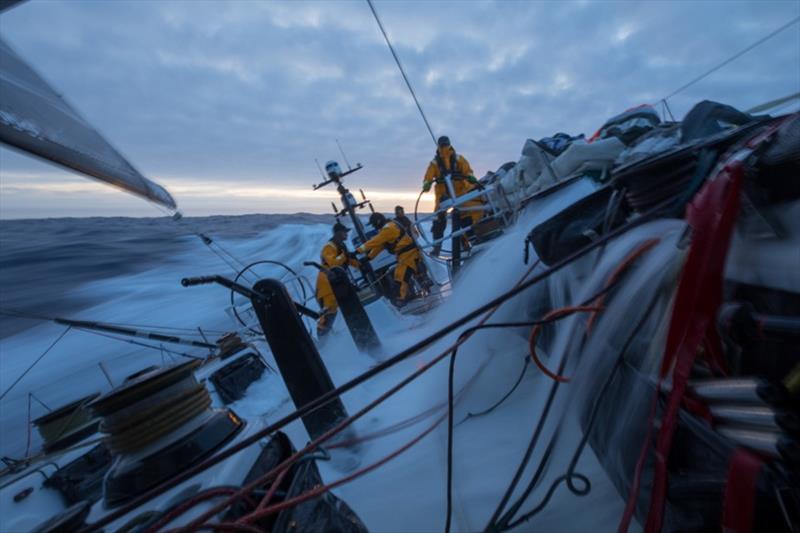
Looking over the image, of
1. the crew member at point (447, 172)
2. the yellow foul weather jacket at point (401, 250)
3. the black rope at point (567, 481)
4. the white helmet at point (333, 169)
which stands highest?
the white helmet at point (333, 169)

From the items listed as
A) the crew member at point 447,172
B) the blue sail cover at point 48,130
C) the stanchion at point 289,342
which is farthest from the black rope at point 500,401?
the crew member at point 447,172

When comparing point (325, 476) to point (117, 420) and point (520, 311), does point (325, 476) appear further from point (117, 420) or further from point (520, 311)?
point (520, 311)

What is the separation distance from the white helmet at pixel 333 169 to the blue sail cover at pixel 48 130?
3265 mm

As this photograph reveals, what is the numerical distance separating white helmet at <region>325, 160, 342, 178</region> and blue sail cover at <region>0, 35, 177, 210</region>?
327 centimetres

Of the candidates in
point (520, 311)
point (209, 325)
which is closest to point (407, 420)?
point (520, 311)

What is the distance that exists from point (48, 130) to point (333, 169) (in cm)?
490

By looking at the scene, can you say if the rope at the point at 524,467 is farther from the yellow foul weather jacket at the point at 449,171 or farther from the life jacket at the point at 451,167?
the yellow foul weather jacket at the point at 449,171

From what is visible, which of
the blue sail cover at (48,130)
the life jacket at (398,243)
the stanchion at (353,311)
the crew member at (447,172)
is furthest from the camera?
the crew member at (447,172)

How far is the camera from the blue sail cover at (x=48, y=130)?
234 centimetres

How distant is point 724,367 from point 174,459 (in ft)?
4.55

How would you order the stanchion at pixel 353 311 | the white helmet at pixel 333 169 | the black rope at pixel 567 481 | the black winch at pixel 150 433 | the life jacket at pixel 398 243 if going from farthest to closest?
the white helmet at pixel 333 169
the life jacket at pixel 398 243
the stanchion at pixel 353 311
the black rope at pixel 567 481
the black winch at pixel 150 433

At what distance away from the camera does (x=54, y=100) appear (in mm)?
3967

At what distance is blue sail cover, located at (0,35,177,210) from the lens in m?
2.34

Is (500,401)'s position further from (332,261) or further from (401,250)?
(332,261)
